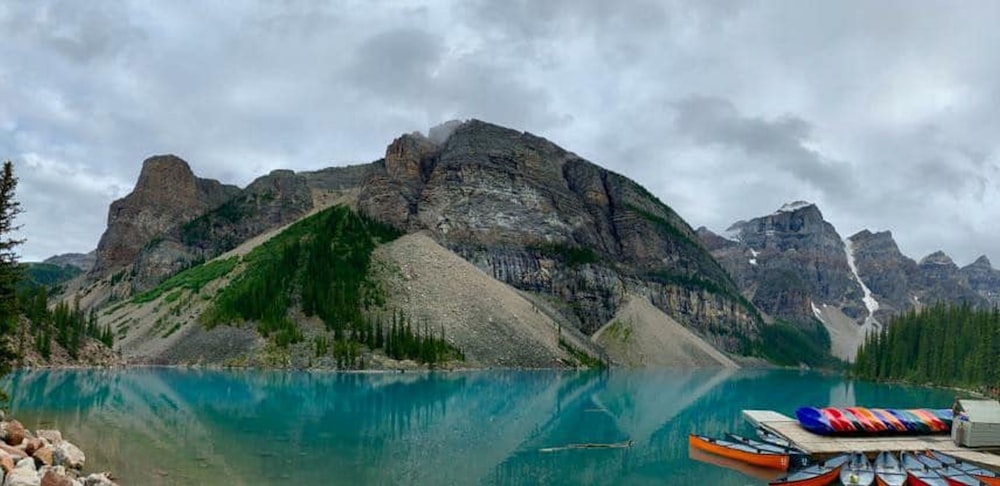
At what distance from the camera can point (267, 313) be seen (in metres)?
134

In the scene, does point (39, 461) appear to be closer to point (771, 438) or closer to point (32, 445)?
point (32, 445)

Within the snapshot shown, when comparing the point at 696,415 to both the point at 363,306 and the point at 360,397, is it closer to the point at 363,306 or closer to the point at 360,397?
the point at 360,397

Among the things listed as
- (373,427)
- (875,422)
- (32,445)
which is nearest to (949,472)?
(875,422)

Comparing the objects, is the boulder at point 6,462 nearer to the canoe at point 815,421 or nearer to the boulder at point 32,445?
the boulder at point 32,445

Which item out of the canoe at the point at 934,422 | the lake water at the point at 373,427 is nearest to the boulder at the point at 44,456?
the lake water at the point at 373,427

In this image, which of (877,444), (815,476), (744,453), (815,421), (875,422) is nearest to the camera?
(815,476)

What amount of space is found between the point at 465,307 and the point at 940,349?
92289 mm

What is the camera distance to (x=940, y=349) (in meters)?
143

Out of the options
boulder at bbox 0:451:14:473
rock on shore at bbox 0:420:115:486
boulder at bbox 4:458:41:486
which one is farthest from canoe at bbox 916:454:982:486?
boulder at bbox 0:451:14:473

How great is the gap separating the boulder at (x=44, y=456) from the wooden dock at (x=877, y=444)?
3854 cm

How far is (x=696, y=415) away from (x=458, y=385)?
1477 inches

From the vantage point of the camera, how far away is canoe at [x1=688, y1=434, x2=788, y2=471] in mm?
41344

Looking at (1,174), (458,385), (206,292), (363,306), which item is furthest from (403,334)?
(1,174)

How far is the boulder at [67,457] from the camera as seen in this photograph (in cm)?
3122
